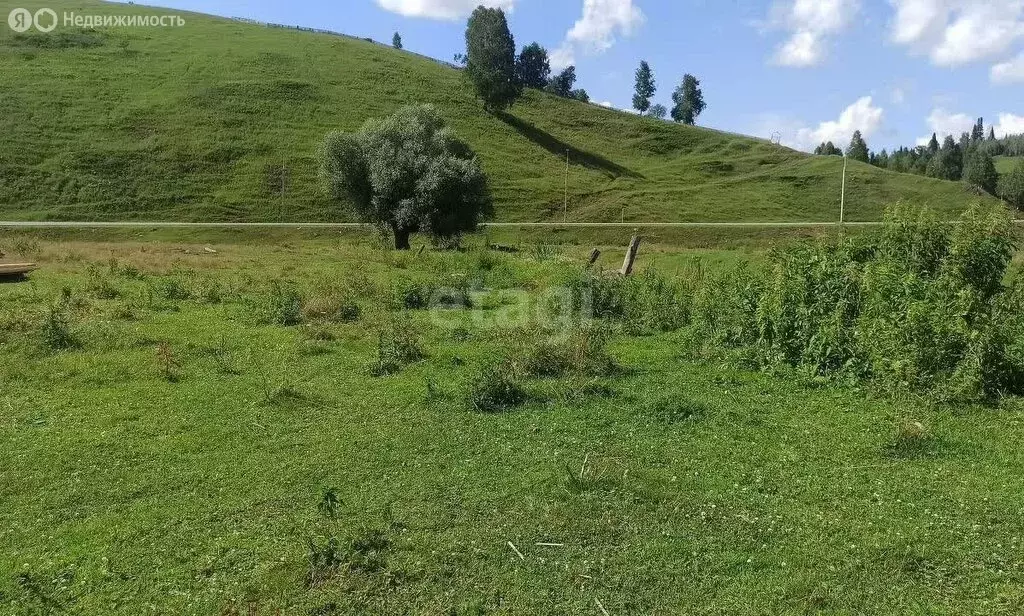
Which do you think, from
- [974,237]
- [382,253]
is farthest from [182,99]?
[974,237]

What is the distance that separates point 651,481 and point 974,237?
7.27 m

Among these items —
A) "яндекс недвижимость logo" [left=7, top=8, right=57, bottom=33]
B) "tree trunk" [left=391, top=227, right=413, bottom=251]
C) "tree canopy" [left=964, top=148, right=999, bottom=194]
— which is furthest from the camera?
"tree canopy" [left=964, top=148, right=999, bottom=194]

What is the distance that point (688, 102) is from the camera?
13425 cm

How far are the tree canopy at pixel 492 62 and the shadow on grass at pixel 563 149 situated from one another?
291 cm

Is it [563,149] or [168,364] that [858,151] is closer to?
[563,149]

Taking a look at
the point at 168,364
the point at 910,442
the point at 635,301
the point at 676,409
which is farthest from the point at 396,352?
the point at 910,442

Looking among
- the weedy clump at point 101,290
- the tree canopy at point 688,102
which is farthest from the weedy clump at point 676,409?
the tree canopy at point 688,102

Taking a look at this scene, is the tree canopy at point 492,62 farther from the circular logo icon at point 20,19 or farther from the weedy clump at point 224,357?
the weedy clump at point 224,357

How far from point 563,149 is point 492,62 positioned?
1450cm

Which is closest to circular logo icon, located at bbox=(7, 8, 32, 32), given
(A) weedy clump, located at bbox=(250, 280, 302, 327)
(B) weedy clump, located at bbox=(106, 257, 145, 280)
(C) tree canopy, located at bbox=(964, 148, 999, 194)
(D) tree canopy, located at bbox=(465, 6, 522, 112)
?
(D) tree canopy, located at bbox=(465, 6, 522, 112)

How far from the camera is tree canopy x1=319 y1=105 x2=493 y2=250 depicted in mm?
38656

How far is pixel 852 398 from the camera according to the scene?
980cm

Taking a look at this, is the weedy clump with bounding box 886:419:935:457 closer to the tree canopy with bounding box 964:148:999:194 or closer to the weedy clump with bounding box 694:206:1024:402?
the weedy clump with bounding box 694:206:1024:402

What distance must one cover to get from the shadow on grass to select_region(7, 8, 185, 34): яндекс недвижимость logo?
50.7 m
